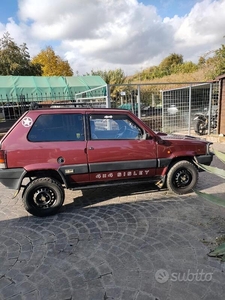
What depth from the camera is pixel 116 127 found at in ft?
14.2

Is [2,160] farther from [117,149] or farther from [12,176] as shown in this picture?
[117,149]

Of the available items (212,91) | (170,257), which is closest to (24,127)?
(170,257)

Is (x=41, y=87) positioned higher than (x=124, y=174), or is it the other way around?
(x=41, y=87)

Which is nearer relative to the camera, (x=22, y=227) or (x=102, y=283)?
(x=102, y=283)

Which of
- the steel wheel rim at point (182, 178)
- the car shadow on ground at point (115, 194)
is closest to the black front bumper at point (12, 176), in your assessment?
the car shadow on ground at point (115, 194)

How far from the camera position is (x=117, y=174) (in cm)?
418

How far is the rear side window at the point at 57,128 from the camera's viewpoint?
375 cm

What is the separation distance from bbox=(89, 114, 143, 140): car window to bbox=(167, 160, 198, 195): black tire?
1032mm

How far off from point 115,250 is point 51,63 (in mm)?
31466

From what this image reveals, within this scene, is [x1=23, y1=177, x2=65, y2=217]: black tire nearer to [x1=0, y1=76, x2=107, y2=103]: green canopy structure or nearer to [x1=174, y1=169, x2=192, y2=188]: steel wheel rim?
[x1=174, y1=169, x2=192, y2=188]: steel wheel rim

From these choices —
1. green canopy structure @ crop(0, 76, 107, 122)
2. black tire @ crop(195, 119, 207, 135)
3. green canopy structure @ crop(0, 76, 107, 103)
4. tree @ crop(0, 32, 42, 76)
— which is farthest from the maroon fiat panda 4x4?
tree @ crop(0, 32, 42, 76)

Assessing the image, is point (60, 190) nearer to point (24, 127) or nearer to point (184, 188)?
point (24, 127)

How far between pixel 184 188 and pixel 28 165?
10.0 feet

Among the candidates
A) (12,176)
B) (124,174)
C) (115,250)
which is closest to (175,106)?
(124,174)
